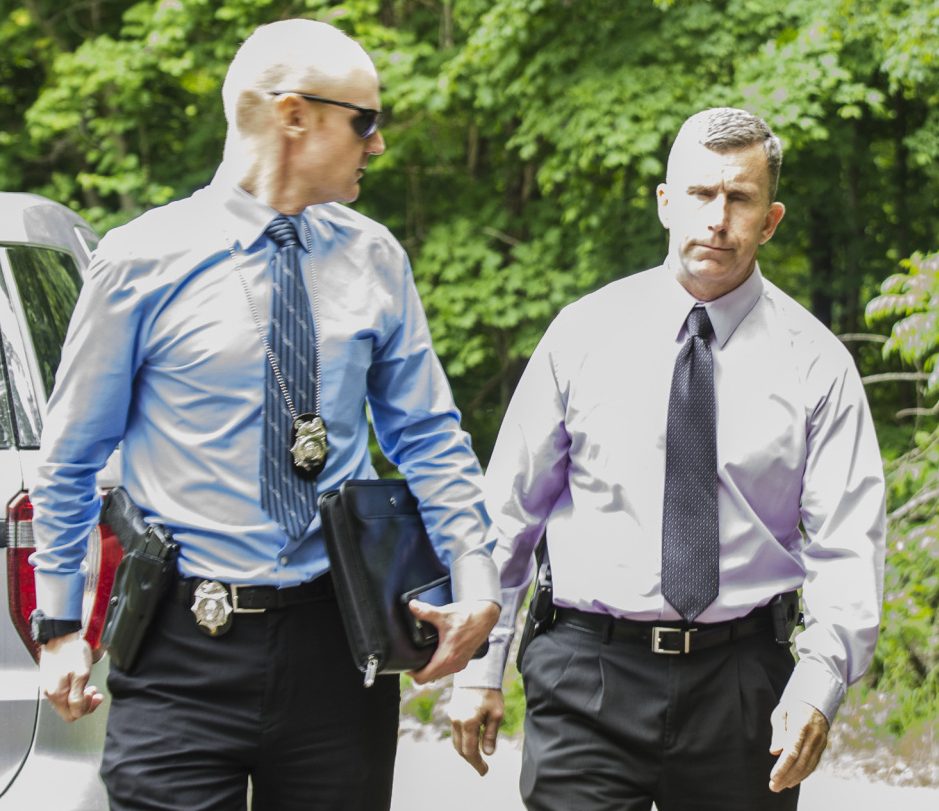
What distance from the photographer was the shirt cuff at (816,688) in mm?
2953

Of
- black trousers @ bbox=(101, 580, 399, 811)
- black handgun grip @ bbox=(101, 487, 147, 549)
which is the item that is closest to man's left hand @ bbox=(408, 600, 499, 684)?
black trousers @ bbox=(101, 580, 399, 811)

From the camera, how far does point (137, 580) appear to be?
8.78ft

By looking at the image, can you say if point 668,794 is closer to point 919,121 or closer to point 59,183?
point 919,121

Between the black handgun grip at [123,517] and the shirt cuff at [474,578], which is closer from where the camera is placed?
the black handgun grip at [123,517]

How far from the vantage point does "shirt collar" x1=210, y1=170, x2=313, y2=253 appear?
2793 mm

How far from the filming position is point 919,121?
464 inches

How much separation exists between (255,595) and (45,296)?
1.47 meters

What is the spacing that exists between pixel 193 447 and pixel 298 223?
0.46 meters

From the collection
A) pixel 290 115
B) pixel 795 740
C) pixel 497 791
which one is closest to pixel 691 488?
pixel 795 740

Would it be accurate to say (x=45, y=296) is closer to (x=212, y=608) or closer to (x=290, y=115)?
(x=290, y=115)

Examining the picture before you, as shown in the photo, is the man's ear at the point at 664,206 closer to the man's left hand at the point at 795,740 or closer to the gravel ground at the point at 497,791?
the man's left hand at the point at 795,740

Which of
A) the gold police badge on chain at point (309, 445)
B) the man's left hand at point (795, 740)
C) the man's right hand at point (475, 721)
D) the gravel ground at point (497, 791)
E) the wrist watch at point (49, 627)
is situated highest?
the gold police badge on chain at point (309, 445)

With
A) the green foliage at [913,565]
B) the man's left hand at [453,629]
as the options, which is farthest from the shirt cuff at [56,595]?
the green foliage at [913,565]

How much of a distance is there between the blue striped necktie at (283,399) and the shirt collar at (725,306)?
3.00ft
